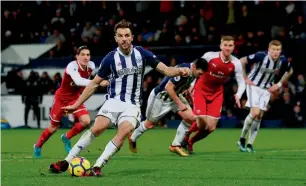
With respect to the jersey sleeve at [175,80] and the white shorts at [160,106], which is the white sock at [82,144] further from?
the white shorts at [160,106]

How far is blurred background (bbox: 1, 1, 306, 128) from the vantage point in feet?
83.6

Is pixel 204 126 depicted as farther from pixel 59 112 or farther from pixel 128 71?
pixel 128 71

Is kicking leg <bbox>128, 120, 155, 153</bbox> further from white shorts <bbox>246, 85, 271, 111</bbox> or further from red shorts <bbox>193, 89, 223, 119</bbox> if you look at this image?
white shorts <bbox>246, 85, 271, 111</bbox>

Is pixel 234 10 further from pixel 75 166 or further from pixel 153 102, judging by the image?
pixel 75 166

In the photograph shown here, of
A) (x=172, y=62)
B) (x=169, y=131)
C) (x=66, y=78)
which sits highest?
(x=66, y=78)

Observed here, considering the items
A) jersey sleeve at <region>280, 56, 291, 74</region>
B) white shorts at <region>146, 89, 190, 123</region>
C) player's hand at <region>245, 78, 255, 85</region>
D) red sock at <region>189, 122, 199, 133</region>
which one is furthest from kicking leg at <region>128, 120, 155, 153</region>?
jersey sleeve at <region>280, 56, 291, 74</region>

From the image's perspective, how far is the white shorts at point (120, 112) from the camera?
10641 millimetres

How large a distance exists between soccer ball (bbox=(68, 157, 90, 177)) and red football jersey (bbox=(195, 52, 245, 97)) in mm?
4790

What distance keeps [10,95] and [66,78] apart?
41.9 ft

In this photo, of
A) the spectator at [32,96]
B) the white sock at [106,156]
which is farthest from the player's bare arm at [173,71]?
the spectator at [32,96]

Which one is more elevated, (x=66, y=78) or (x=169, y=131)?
(x=66, y=78)

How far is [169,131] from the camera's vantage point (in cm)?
2370

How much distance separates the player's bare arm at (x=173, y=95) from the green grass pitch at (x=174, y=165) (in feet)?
2.77

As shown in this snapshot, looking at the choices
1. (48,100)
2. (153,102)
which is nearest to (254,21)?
(48,100)
